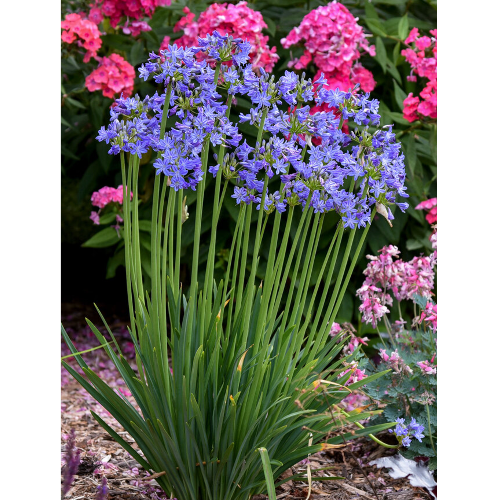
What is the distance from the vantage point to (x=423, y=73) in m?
3.69

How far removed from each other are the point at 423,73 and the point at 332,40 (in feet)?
1.92

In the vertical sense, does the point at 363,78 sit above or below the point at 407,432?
above

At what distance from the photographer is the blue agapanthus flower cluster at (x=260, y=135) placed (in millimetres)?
1750

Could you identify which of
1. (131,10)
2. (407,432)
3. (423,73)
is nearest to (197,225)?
(407,432)

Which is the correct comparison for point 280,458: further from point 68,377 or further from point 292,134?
point 68,377

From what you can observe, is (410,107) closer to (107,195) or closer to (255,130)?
(255,130)

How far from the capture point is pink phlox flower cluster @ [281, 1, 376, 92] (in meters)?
3.60

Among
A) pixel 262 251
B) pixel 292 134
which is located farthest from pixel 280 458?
pixel 262 251

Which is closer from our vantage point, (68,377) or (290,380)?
(290,380)

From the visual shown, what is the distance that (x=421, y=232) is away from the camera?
4023 mm

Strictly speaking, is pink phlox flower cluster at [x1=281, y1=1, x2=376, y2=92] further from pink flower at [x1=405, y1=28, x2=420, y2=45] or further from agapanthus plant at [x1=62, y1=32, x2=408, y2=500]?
agapanthus plant at [x1=62, y1=32, x2=408, y2=500]

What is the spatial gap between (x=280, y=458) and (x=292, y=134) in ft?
3.45

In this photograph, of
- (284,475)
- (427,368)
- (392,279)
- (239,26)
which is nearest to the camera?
(284,475)

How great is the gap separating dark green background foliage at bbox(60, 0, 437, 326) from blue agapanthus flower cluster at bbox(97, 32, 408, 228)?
5.57ft
